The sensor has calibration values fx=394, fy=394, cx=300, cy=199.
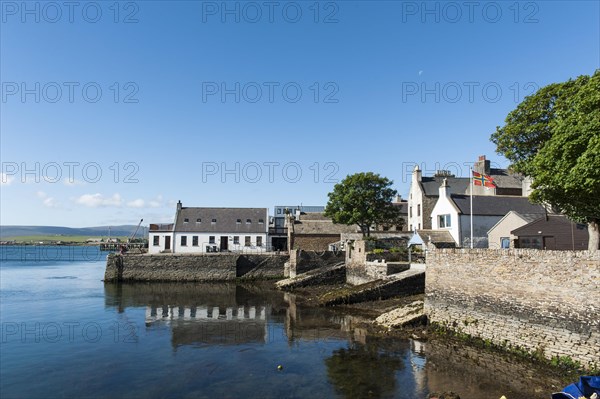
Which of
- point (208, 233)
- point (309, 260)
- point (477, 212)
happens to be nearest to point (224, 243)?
point (208, 233)

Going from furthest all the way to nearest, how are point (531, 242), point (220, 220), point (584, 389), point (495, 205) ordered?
point (220, 220)
point (495, 205)
point (531, 242)
point (584, 389)

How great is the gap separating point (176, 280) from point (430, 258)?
36.3 m

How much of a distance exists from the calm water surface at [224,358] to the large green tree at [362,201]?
17659 mm

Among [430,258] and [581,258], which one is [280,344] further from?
[581,258]

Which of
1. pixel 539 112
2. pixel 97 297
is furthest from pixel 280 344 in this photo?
pixel 97 297

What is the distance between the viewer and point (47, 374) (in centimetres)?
1817

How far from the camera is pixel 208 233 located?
6044 centimetres

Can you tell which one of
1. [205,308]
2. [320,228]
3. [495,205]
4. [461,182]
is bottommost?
[205,308]

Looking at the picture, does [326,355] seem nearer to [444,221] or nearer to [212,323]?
[212,323]

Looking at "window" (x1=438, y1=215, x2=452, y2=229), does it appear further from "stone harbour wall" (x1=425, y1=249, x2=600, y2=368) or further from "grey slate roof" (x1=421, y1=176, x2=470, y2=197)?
"stone harbour wall" (x1=425, y1=249, x2=600, y2=368)

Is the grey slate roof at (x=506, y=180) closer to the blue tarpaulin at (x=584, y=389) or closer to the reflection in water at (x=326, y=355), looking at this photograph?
the reflection in water at (x=326, y=355)

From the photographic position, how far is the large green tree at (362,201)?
48.2 meters

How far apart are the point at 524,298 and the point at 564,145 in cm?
748

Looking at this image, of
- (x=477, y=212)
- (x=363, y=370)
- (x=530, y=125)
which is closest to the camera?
(x=363, y=370)
